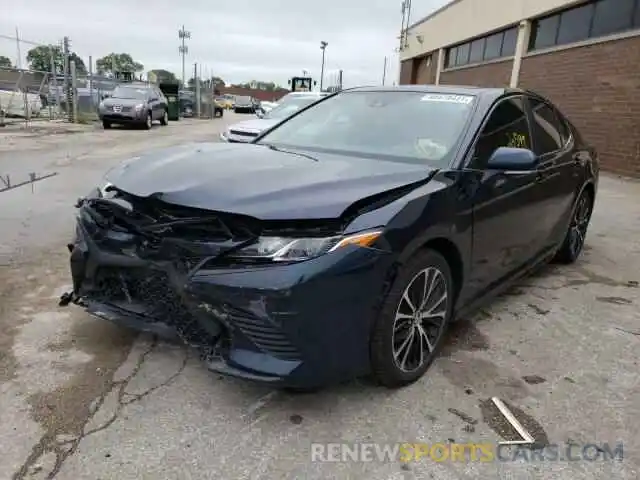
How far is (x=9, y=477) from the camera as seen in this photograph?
2020mm

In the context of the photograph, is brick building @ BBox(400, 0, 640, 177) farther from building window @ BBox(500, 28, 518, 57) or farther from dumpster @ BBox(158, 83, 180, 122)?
dumpster @ BBox(158, 83, 180, 122)

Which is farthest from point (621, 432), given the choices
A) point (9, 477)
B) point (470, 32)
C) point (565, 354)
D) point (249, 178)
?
point (470, 32)

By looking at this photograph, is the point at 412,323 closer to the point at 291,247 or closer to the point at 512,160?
the point at 291,247

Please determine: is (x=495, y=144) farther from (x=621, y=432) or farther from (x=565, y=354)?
(x=621, y=432)

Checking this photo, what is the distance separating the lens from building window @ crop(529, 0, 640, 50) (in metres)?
11.4

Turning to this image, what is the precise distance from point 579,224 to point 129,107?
17.1 m

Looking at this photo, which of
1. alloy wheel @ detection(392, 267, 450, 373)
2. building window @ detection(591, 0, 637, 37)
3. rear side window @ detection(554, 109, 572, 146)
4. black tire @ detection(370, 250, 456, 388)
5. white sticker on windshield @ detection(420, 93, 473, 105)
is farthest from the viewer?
building window @ detection(591, 0, 637, 37)

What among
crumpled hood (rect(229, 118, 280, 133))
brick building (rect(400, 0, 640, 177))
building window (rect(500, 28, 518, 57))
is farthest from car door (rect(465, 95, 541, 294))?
building window (rect(500, 28, 518, 57))

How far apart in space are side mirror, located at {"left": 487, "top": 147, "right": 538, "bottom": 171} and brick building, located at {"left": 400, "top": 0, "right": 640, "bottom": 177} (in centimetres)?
963

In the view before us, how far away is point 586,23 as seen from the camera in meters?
12.8

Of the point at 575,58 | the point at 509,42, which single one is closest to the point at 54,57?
the point at 509,42

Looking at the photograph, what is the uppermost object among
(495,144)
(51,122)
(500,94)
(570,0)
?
(570,0)

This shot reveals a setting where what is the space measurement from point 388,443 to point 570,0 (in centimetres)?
1401

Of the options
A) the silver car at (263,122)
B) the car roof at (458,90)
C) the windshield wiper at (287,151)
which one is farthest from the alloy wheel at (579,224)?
the silver car at (263,122)
